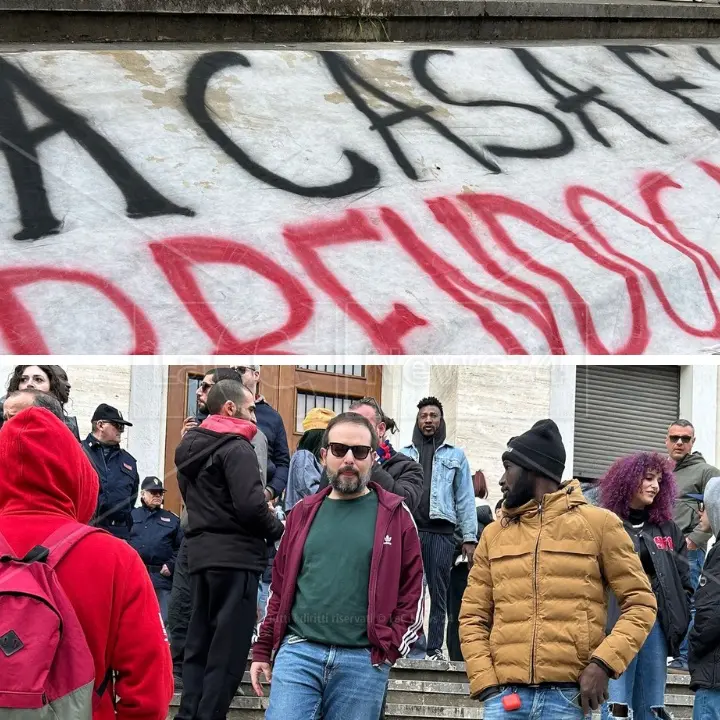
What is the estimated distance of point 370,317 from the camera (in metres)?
5.78

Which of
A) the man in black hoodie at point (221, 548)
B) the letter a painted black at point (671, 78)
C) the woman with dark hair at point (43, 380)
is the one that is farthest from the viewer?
the letter a painted black at point (671, 78)

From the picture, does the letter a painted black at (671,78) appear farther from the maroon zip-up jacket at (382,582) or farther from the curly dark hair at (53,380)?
the curly dark hair at (53,380)

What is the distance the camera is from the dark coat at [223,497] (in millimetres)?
Result: 6262

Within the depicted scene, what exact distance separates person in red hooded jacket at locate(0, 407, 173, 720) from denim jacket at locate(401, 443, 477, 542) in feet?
15.3

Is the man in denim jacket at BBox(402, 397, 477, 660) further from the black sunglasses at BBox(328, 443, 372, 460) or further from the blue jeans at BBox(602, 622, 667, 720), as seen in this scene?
the black sunglasses at BBox(328, 443, 372, 460)

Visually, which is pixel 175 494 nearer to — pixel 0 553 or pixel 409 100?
pixel 409 100

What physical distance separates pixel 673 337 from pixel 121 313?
2.17 metres

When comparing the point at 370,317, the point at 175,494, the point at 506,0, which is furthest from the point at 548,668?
the point at 175,494

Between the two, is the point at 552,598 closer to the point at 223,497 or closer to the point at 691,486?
→ the point at 223,497

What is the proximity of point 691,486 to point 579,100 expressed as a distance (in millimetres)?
2553

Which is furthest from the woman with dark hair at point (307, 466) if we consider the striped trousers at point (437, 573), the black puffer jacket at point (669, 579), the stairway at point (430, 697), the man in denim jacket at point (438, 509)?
the black puffer jacket at point (669, 579)

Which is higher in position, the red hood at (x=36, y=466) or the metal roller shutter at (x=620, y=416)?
the metal roller shutter at (x=620, y=416)

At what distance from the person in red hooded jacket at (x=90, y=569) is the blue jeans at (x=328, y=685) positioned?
170 cm

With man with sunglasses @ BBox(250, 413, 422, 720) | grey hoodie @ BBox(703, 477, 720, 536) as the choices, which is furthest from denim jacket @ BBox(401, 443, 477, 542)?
man with sunglasses @ BBox(250, 413, 422, 720)
